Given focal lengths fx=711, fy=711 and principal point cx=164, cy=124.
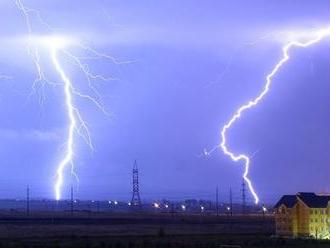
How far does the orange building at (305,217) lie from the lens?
6355 cm

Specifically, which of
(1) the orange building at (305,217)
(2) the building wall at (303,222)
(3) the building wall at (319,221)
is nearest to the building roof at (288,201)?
(1) the orange building at (305,217)

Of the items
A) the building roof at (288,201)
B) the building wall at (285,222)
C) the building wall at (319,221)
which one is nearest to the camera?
the building wall at (319,221)

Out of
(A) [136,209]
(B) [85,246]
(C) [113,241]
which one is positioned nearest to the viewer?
(B) [85,246]

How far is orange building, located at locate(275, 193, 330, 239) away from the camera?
63553mm

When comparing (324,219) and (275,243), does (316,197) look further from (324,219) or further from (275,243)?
(275,243)

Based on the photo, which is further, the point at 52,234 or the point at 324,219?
the point at 324,219

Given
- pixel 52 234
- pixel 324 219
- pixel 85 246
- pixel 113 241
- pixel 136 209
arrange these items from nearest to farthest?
pixel 85 246 → pixel 113 241 → pixel 52 234 → pixel 324 219 → pixel 136 209

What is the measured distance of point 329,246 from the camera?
46938 mm

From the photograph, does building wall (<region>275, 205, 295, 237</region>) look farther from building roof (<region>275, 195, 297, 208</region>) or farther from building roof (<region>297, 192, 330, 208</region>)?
building roof (<region>297, 192, 330, 208</region>)

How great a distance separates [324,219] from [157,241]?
2057 cm

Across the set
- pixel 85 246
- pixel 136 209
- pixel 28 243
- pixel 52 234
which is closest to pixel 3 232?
pixel 52 234

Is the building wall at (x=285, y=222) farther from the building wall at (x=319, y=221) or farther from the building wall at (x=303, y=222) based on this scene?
the building wall at (x=319, y=221)

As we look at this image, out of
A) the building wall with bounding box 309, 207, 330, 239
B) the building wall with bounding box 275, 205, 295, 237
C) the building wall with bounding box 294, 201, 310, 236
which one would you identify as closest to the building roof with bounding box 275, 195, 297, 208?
the building wall with bounding box 275, 205, 295, 237

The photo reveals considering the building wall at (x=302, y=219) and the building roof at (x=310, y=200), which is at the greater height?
the building roof at (x=310, y=200)
